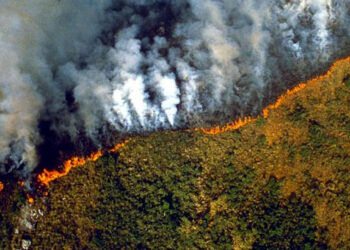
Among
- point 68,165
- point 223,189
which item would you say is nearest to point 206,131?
point 223,189

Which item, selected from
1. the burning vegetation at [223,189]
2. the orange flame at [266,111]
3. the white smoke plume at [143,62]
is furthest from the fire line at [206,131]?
the white smoke plume at [143,62]

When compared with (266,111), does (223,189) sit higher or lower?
lower

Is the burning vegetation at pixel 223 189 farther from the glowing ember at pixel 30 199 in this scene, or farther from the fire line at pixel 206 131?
the glowing ember at pixel 30 199

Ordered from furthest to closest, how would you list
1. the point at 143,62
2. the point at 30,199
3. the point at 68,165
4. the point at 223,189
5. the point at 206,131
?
the point at 206,131
the point at 143,62
the point at 223,189
the point at 68,165
the point at 30,199

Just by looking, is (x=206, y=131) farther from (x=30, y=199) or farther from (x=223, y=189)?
(x=30, y=199)

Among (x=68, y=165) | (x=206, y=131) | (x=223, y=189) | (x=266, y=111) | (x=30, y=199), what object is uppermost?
(x=68, y=165)

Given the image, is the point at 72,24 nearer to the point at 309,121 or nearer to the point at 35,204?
the point at 35,204

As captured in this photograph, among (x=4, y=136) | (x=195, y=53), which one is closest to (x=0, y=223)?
(x=4, y=136)
